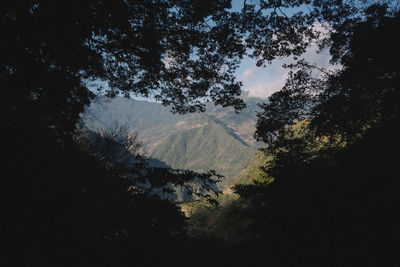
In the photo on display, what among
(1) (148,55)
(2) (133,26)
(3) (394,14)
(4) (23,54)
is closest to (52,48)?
(4) (23,54)

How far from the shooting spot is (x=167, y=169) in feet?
14.9

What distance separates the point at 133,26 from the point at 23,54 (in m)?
2.81

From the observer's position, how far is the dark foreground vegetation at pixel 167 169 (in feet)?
7.86

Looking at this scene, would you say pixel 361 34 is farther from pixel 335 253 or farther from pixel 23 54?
pixel 23 54

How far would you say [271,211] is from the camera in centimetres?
402

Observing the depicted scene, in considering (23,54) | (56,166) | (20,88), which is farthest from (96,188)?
(23,54)

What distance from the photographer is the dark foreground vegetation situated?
239cm

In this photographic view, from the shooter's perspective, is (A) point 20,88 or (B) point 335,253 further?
(A) point 20,88

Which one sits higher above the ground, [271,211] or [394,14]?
[394,14]

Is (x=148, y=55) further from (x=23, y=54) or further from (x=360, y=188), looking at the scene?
(x=360, y=188)

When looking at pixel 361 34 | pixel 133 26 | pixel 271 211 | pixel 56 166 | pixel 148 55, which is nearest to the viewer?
pixel 56 166

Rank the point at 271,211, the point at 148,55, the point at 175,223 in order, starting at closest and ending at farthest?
the point at 175,223 < the point at 271,211 < the point at 148,55

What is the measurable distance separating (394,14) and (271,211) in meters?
8.56

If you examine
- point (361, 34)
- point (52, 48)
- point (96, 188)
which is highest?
point (361, 34)
